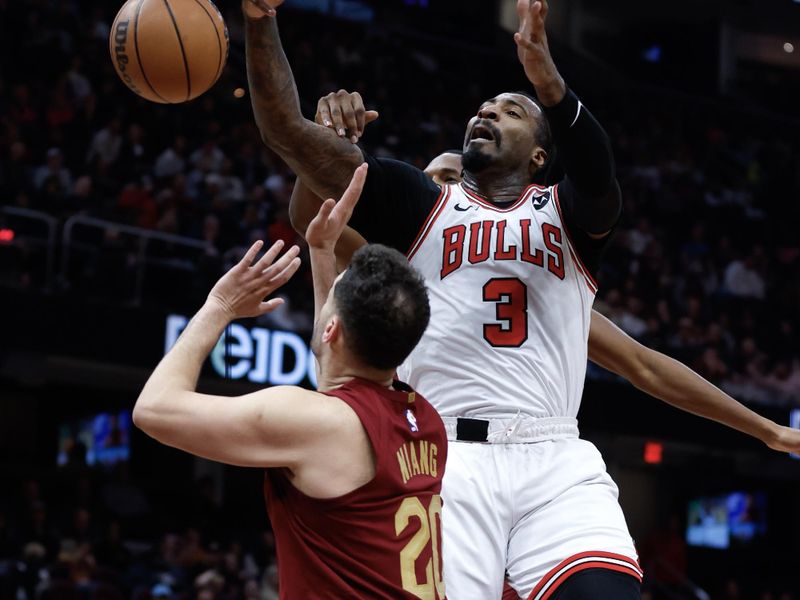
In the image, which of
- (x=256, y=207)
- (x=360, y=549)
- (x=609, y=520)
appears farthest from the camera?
(x=256, y=207)

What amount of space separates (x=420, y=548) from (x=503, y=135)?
1.83 meters

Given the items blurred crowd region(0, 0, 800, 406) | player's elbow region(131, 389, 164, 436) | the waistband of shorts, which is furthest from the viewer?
blurred crowd region(0, 0, 800, 406)

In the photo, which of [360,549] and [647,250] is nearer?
[360,549]

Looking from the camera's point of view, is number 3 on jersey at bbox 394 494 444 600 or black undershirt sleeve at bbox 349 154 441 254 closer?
number 3 on jersey at bbox 394 494 444 600

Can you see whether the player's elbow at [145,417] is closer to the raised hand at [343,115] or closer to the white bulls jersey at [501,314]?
the white bulls jersey at [501,314]

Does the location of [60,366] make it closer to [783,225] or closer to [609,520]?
[609,520]

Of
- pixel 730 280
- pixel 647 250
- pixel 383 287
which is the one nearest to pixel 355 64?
pixel 647 250

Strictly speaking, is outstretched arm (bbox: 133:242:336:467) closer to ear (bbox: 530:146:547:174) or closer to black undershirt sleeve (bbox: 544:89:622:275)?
black undershirt sleeve (bbox: 544:89:622:275)

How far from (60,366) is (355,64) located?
7330mm

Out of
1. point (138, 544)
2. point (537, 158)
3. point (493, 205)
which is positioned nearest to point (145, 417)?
point (493, 205)

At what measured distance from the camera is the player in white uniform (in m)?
3.84

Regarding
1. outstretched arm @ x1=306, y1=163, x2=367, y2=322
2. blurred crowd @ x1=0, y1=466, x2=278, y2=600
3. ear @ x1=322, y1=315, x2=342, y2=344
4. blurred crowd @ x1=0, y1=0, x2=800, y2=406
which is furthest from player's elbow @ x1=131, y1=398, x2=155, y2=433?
blurred crowd @ x1=0, y1=0, x2=800, y2=406

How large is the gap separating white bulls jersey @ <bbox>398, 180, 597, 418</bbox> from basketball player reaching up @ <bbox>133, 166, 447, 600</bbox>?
93 cm

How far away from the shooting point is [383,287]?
9.91ft
